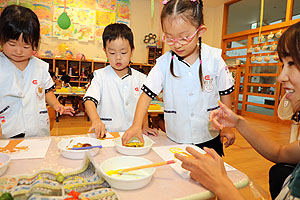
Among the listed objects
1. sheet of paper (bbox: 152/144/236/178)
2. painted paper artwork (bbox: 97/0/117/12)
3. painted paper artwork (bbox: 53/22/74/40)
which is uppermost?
painted paper artwork (bbox: 97/0/117/12)

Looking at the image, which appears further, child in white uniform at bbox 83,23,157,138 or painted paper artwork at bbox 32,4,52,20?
painted paper artwork at bbox 32,4,52,20

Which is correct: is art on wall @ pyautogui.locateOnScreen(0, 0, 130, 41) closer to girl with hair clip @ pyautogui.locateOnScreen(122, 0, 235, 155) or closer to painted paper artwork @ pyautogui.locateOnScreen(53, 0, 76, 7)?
painted paper artwork @ pyautogui.locateOnScreen(53, 0, 76, 7)

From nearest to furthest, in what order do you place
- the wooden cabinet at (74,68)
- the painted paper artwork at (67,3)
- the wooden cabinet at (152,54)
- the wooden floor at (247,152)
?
1. the wooden floor at (247,152)
2. the wooden cabinet at (74,68)
3. the painted paper artwork at (67,3)
4. the wooden cabinet at (152,54)

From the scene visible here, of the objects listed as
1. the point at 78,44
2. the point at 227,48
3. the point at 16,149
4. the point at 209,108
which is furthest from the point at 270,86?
the point at 16,149

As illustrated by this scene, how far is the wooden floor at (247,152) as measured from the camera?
235 centimetres

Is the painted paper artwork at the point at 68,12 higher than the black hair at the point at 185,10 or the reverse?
higher

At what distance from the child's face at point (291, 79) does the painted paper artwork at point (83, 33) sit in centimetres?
649

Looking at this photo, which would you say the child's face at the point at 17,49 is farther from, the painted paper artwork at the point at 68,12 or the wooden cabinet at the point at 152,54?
the wooden cabinet at the point at 152,54

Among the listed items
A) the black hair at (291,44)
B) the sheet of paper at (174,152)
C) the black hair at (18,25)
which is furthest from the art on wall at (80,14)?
the black hair at (291,44)

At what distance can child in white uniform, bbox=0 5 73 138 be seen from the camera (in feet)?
3.71

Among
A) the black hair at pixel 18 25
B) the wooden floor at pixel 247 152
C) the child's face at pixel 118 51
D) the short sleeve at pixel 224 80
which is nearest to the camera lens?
the black hair at pixel 18 25

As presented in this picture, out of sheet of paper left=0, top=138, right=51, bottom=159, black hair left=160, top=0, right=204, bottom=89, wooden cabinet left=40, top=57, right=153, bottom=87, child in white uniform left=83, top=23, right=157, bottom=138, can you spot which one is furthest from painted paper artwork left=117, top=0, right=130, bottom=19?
sheet of paper left=0, top=138, right=51, bottom=159

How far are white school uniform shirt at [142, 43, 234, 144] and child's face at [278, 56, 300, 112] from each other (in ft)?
1.53

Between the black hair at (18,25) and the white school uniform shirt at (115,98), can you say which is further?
the white school uniform shirt at (115,98)
